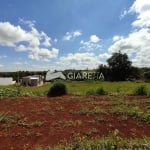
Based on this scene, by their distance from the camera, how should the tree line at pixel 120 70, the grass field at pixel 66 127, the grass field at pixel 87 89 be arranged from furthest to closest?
the tree line at pixel 120 70 < the grass field at pixel 87 89 < the grass field at pixel 66 127

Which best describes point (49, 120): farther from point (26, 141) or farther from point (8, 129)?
point (26, 141)

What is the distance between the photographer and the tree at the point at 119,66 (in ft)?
182

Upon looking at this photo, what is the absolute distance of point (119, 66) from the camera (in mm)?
57219

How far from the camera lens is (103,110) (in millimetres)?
9812

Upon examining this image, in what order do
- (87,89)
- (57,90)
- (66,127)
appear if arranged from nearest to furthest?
(66,127) < (57,90) < (87,89)

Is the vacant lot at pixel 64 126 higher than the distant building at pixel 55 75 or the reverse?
the reverse

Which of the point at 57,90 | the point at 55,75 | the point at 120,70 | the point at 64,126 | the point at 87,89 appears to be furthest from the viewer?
the point at 120,70

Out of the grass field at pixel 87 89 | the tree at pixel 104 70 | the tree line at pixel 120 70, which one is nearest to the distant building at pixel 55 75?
the tree line at pixel 120 70

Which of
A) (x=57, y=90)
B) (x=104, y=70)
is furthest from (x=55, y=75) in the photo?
(x=57, y=90)

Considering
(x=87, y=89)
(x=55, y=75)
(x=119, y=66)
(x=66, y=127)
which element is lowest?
(x=66, y=127)

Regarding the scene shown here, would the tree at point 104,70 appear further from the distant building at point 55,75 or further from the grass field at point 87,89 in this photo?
the grass field at point 87,89

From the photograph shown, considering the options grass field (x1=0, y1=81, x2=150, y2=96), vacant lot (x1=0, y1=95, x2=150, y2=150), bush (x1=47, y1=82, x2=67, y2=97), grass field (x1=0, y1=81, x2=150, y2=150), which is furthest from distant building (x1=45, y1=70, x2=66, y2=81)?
vacant lot (x1=0, y1=95, x2=150, y2=150)

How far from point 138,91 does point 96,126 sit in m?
9.88

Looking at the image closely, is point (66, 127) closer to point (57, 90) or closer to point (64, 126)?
point (64, 126)
